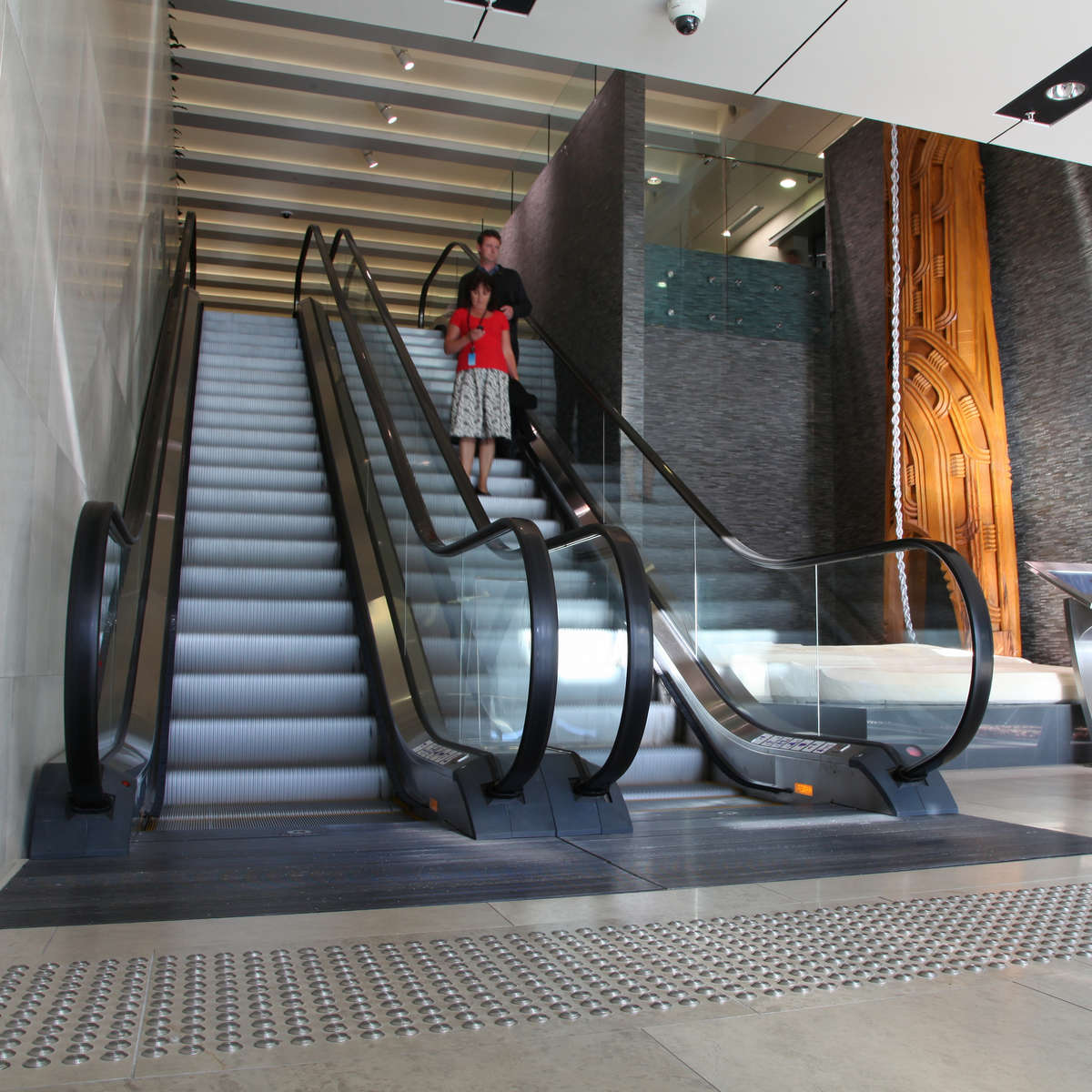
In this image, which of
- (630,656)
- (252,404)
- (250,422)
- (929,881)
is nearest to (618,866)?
(630,656)

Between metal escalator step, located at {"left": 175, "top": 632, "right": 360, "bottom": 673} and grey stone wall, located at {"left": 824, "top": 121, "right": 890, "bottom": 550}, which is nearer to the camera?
metal escalator step, located at {"left": 175, "top": 632, "right": 360, "bottom": 673}

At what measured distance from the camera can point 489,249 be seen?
771 centimetres

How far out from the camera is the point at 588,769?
12.8ft

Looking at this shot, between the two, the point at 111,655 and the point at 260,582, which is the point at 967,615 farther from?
the point at 260,582

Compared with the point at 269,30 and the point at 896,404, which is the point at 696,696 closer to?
the point at 896,404

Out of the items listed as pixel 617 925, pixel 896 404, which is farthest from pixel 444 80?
pixel 617 925

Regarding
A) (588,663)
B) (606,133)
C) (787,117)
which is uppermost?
(787,117)

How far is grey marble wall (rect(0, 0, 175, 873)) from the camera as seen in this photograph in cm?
278

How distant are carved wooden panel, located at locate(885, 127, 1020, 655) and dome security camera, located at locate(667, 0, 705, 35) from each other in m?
4.45

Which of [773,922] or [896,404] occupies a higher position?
[896,404]

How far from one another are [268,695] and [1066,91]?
424 cm

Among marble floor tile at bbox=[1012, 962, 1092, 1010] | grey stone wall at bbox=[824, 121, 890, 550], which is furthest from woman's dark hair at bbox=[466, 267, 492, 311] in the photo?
marble floor tile at bbox=[1012, 962, 1092, 1010]

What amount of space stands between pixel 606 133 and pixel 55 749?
6.31m

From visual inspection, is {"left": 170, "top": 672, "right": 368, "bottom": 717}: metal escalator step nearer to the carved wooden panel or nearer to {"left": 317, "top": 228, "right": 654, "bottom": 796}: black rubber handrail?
{"left": 317, "top": 228, "right": 654, "bottom": 796}: black rubber handrail
